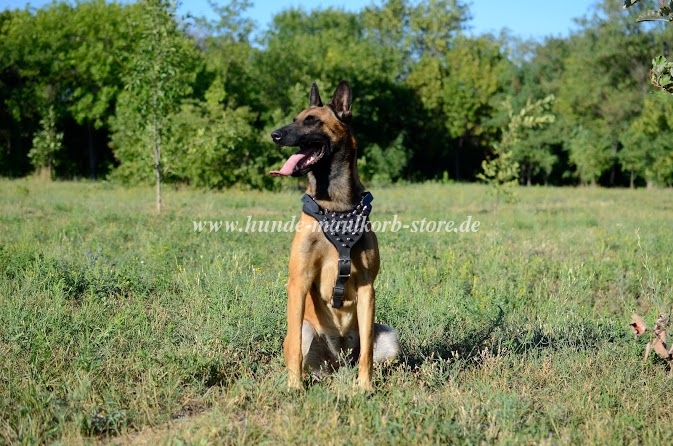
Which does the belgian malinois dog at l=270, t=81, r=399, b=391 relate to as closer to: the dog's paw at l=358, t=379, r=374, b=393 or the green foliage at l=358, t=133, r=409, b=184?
the dog's paw at l=358, t=379, r=374, b=393

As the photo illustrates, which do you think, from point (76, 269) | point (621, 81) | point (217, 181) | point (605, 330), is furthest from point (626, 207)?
point (621, 81)

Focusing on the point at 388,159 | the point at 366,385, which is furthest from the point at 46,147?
the point at 366,385

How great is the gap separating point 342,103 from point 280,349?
1.99 meters

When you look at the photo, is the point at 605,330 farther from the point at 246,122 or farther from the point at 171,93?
the point at 246,122

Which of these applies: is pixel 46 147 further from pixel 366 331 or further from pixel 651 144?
pixel 651 144

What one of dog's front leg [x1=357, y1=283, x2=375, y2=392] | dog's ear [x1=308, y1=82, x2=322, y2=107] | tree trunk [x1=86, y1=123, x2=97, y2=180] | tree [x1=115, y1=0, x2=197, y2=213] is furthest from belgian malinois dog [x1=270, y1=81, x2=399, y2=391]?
tree trunk [x1=86, y1=123, x2=97, y2=180]

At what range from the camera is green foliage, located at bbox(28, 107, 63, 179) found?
2747 cm

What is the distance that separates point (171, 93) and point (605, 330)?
1096 cm

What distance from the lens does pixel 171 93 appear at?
13953 mm

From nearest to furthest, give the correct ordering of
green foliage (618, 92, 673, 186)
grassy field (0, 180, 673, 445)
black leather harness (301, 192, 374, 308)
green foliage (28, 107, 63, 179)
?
grassy field (0, 180, 673, 445), black leather harness (301, 192, 374, 308), green foliage (28, 107, 63, 179), green foliage (618, 92, 673, 186)

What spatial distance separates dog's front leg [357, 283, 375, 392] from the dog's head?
0.97 meters

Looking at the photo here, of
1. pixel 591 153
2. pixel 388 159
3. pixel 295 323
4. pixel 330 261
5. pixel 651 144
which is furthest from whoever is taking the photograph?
pixel 591 153

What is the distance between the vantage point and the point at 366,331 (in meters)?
4.34

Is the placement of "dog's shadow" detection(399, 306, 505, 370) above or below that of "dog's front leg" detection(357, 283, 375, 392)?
below
